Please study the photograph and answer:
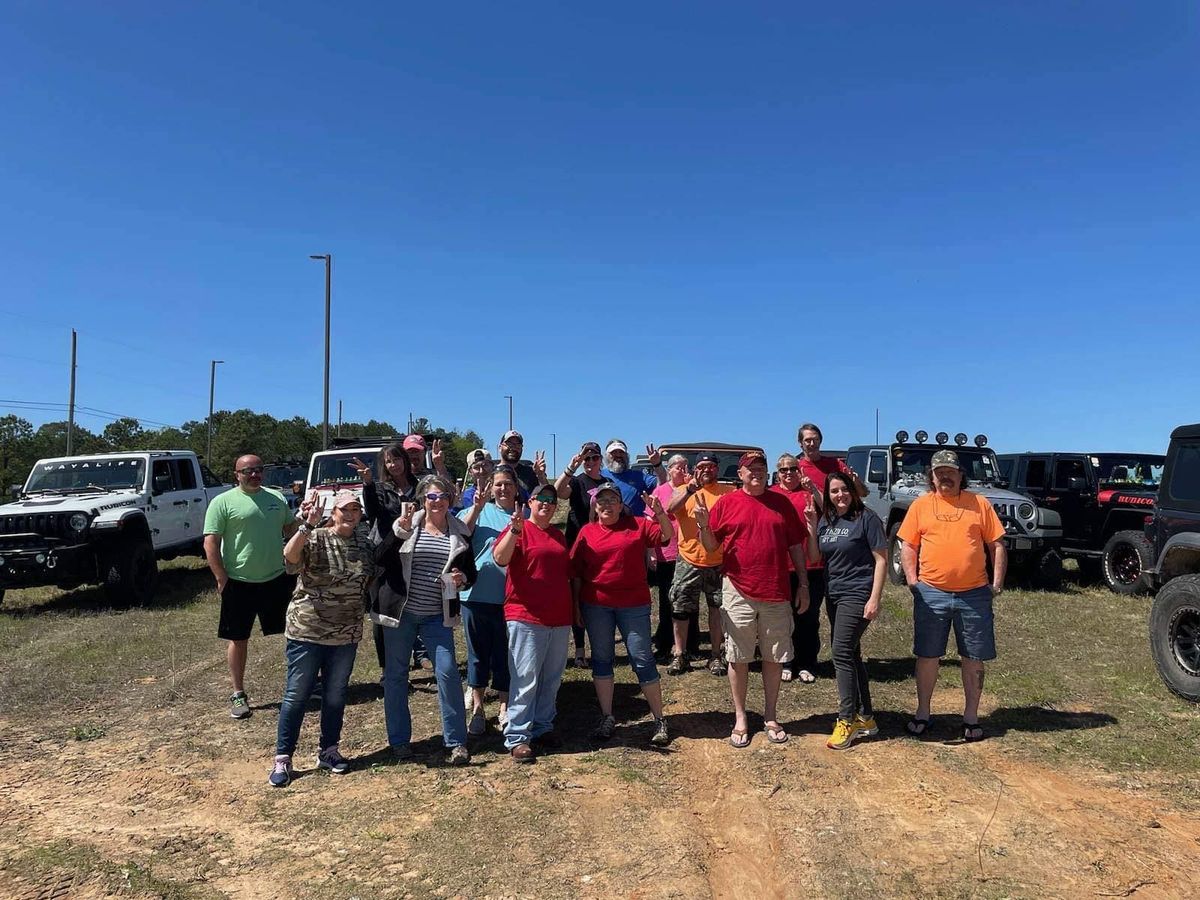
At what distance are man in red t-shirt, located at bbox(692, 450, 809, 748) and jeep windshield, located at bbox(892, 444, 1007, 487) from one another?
7.42 m

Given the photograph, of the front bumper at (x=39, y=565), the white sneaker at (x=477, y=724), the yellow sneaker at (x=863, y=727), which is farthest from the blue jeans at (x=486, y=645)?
the front bumper at (x=39, y=565)

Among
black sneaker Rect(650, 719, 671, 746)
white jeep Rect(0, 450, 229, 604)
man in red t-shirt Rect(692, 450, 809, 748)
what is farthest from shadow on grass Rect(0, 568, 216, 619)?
man in red t-shirt Rect(692, 450, 809, 748)

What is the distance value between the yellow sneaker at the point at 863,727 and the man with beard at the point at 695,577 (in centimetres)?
153

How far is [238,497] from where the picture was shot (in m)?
5.62

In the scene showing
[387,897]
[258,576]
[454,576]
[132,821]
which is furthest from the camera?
[258,576]

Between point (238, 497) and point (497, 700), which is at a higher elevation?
point (238, 497)

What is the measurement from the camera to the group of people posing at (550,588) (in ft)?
15.0

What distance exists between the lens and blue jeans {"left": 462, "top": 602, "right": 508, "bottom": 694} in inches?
199

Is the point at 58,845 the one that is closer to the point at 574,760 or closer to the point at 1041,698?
the point at 574,760

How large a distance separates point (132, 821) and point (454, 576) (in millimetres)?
1998

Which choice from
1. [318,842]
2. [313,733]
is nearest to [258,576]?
[313,733]

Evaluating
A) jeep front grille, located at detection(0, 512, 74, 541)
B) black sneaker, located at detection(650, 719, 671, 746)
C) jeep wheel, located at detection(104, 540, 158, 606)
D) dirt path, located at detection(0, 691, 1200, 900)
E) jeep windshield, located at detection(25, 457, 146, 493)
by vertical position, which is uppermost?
jeep windshield, located at detection(25, 457, 146, 493)

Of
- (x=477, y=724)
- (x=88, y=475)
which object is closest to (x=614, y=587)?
(x=477, y=724)

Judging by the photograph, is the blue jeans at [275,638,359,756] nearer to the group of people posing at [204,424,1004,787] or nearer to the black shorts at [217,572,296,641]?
the group of people posing at [204,424,1004,787]
